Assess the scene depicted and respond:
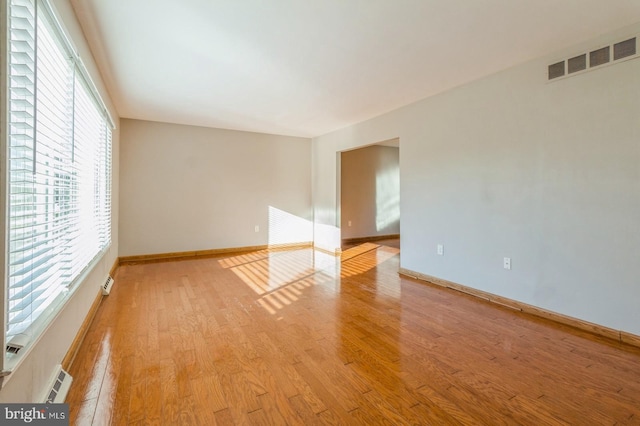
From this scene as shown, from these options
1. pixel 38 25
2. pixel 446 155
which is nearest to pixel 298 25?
pixel 38 25

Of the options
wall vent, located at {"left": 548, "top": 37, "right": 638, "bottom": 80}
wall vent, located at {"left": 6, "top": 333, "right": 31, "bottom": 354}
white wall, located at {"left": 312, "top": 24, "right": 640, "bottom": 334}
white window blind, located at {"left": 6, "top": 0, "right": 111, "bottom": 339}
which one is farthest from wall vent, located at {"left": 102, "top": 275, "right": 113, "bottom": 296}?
wall vent, located at {"left": 548, "top": 37, "right": 638, "bottom": 80}

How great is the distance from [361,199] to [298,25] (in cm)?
511

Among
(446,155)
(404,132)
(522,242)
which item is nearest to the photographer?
(522,242)

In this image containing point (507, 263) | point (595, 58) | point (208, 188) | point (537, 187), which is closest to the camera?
point (595, 58)

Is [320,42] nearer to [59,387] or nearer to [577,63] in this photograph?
[577,63]

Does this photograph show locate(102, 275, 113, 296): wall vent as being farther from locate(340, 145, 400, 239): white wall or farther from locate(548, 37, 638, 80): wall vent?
locate(548, 37, 638, 80): wall vent

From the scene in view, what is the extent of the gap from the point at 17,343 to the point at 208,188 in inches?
179

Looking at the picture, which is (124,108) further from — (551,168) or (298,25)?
(551,168)

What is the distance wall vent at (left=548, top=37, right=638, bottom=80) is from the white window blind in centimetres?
366

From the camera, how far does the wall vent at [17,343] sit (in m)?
1.15

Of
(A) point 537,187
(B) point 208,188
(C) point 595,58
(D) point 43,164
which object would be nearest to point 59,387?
(D) point 43,164

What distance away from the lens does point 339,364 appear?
1.91m

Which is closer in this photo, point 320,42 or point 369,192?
point 320,42

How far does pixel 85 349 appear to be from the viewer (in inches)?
82.7
